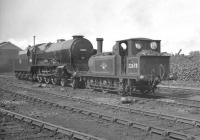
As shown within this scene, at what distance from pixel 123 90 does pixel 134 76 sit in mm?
1273

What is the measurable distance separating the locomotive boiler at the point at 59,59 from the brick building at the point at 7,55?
25.0 m

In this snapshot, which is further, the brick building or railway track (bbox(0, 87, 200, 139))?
the brick building

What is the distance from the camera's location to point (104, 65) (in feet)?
54.3

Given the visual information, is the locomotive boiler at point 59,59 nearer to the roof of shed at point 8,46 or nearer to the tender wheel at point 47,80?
the tender wheel at point 47,80

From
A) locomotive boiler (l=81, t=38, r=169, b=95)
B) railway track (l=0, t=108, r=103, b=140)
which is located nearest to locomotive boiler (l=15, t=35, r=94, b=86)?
locomotive boiler (l=81, t=38, r=169, b=95)

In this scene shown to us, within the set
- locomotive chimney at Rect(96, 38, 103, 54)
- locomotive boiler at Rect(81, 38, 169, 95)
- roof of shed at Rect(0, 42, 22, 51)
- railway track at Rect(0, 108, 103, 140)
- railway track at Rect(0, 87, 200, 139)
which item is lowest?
railway track at Rect(0, 108, 103, 140)

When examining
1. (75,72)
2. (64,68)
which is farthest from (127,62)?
(64,68)

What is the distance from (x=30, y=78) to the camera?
89.0 feet

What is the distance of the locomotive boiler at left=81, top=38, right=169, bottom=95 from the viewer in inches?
561

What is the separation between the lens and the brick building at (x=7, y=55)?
5184cm

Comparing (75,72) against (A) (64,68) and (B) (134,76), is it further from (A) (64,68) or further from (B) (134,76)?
(B) (134,76)

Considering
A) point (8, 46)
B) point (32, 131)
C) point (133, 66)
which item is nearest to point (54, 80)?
point (133, 66)

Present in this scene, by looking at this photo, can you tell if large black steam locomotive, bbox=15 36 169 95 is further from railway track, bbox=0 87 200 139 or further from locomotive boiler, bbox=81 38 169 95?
railway track, bbox=0 87 200 139

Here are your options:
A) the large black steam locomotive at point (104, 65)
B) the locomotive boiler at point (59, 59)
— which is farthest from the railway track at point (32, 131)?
the locomotive boiler at point (59, 59)
